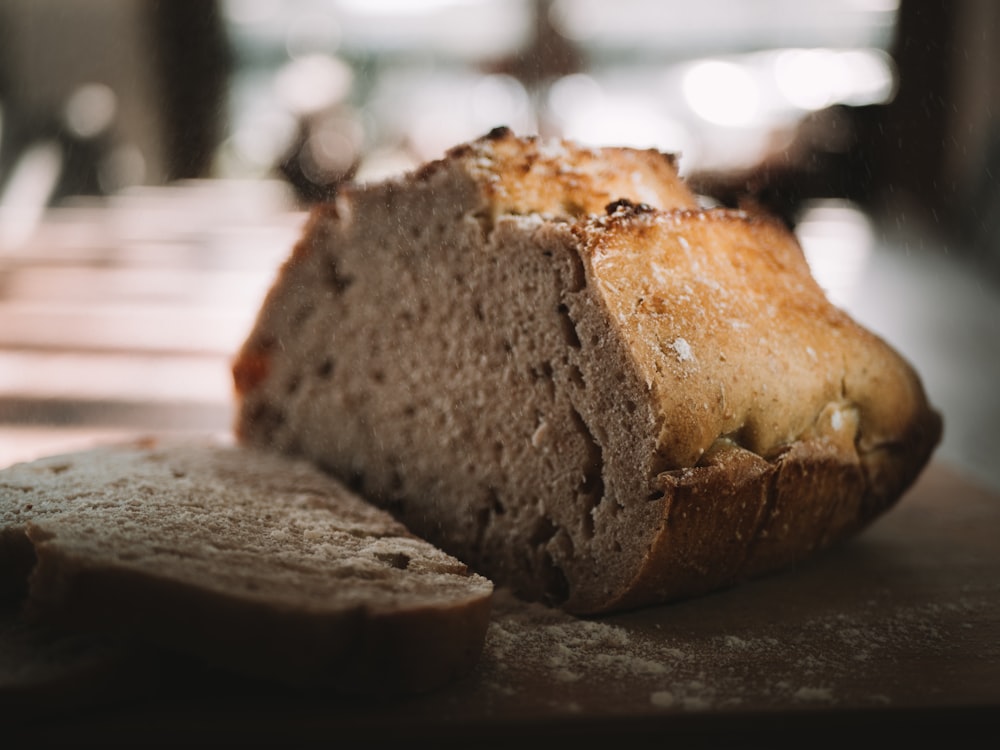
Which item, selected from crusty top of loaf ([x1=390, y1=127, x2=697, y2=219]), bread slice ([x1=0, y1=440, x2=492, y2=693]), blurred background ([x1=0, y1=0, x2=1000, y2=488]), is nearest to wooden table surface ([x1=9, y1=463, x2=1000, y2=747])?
bread slice ([x1=0, y1=440, x2=492, y2=693])

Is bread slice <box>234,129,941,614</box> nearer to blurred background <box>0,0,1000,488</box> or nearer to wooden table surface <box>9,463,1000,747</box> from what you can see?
wooden table surface <box>9,463,1000,747</box>

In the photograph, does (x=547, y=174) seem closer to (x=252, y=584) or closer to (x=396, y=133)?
(x=252, y=584)

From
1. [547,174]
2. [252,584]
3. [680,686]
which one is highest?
[547,174]

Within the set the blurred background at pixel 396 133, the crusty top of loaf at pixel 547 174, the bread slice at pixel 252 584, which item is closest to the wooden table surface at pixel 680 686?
the bread slice at pixel 252 584

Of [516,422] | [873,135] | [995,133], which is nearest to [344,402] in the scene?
[516,422]

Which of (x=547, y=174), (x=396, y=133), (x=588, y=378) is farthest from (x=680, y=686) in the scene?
(x=396, y=133)

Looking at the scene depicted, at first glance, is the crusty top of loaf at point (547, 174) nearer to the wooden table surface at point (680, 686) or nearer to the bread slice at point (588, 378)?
the bread slice at point (588, 378)

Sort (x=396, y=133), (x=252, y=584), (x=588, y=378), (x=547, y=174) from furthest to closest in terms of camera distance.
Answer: (x=396, y=133)
(x=547, y=174)
(x=588, y=378)
(x=252, y=584)
